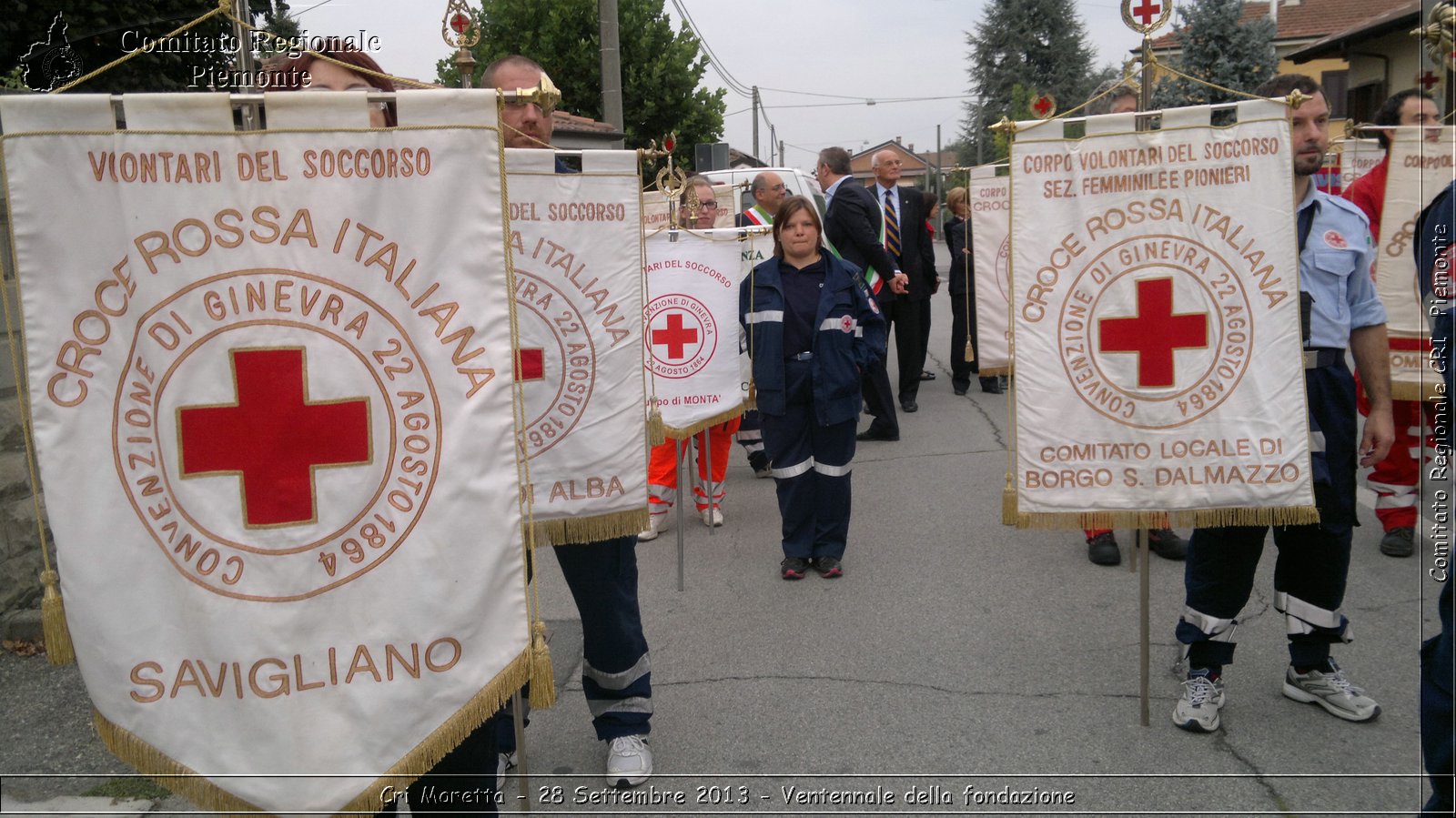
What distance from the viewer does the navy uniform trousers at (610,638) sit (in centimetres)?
314

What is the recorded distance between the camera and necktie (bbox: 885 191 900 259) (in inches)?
371

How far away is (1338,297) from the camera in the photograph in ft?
10.9

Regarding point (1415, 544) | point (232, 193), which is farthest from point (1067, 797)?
point (1415, 544)

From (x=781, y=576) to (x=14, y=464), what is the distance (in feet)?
11.0

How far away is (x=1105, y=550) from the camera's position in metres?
5.21

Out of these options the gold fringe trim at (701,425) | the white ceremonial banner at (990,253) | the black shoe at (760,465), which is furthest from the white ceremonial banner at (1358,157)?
the black shoe at (760,465)

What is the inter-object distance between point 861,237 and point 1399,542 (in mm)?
4284

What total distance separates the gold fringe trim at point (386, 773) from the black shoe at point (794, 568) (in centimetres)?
333

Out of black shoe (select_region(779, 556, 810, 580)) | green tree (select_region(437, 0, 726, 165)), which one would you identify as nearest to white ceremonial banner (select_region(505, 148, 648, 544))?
black shoe (select_region(779, 556, 810, 580))

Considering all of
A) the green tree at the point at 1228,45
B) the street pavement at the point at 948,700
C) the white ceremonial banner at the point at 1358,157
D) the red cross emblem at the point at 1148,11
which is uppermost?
the green tree at the point at 1228,45

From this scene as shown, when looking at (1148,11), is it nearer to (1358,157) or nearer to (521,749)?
(521,749)

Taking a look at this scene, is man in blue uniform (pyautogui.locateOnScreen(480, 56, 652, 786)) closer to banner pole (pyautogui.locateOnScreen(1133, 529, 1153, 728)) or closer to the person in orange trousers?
banner pole (pyautogui.locateOnScreen(1133, 529, 1153, 728))

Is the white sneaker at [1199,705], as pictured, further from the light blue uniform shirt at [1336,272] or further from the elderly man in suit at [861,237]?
the elderly man in suit at [861,237]

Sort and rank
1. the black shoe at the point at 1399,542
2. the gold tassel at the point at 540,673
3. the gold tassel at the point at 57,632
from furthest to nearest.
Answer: the black shoe at the point at 1399,542 < the gold tassel at the point at 540,673 < the gold tassel at the point at 57,632
